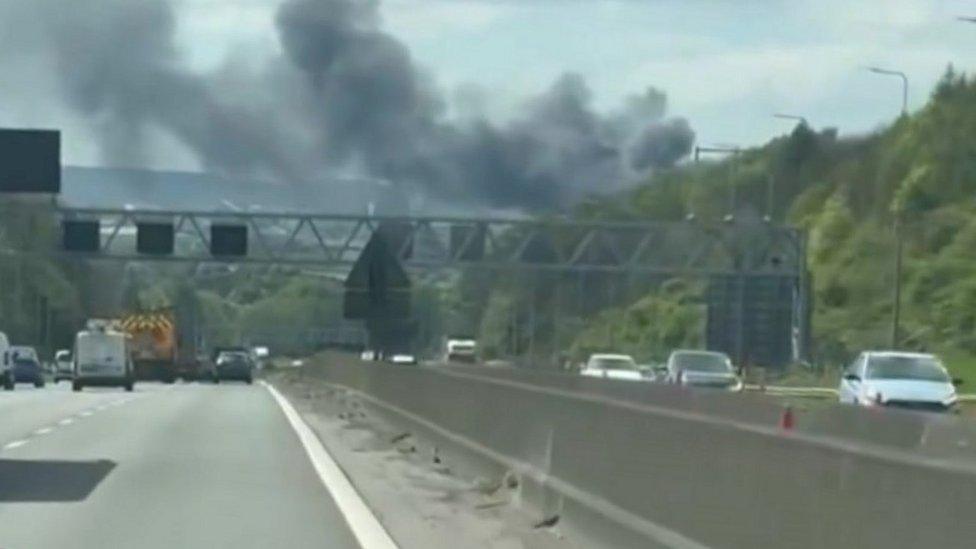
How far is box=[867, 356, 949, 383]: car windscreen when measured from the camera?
45.5 m

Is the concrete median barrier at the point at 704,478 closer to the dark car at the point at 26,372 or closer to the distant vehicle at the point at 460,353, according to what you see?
the distant vehicle at the point at 460,353

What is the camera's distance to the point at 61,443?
34.2 m

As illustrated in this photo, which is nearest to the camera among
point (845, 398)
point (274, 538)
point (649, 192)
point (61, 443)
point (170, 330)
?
point (274, 538)

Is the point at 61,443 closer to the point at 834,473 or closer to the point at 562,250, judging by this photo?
the point at 834,473

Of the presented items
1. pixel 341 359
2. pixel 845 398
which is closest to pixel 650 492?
pixel 845 398

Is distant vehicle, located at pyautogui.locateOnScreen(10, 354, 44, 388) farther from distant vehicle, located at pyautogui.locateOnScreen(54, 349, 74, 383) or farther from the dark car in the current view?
distant vehicle, located at pyautogui.locateOnScreen(54, 349, 74, 383)

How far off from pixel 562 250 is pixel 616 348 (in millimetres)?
6084

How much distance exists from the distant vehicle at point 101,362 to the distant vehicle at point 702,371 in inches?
978

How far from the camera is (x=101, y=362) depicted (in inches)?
3282

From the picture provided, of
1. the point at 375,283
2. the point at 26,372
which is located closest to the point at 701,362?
the point at 375,283

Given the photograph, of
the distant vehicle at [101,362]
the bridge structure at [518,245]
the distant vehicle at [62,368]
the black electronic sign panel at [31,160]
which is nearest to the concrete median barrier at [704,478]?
the black electronic sign panel at [31,160]

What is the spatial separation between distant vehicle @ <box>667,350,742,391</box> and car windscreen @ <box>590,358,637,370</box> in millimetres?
4425

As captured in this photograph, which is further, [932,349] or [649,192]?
[649,192]

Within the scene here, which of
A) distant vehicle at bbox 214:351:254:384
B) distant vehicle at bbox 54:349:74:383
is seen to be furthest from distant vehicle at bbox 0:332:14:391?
distant vehicle at bbox 54:349:74:383
